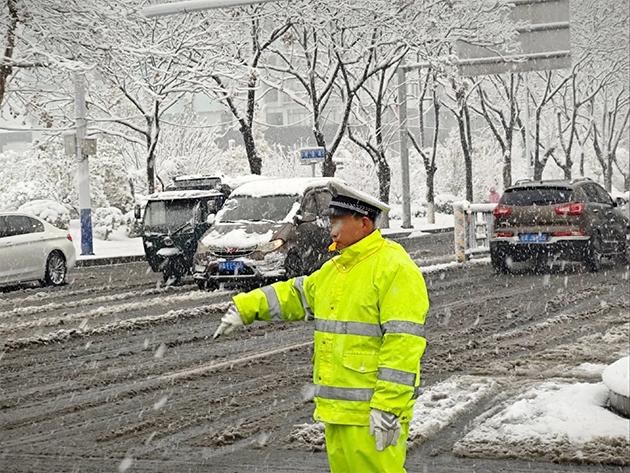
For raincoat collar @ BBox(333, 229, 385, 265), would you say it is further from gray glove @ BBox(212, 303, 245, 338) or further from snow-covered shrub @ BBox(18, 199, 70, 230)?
snow-covered shrub @ BBox(18, 199, 70, 230)

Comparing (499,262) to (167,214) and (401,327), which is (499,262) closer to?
(167,214)

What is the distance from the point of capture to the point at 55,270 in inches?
811

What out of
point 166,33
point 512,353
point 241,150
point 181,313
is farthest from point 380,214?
point 241,150

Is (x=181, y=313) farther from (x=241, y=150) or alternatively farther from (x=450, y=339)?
(x=241, y=150)

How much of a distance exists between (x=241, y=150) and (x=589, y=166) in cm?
3103

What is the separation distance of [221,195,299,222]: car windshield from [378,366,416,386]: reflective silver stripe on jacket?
45.3 ft

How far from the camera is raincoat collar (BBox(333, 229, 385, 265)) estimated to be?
4570 mm

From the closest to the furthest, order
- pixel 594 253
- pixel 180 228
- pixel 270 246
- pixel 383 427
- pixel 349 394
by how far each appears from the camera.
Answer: pixel 383 427 → pixel 349 394 → pixel 270 246 → pixel 594 253 → pixel 180 228

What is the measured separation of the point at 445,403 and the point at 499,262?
12320mm

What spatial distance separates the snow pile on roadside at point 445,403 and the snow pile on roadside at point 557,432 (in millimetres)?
306

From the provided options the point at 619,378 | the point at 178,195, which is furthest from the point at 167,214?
the point at 619,378

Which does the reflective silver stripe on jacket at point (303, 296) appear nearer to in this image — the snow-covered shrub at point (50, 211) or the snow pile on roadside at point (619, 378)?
the snow pile on roadside at point (619, 378)

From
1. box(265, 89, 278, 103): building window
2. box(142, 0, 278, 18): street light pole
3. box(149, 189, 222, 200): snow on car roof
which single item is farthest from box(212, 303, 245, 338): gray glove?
box(265, 89, 278, 103): building window

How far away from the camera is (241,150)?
2562 inches
